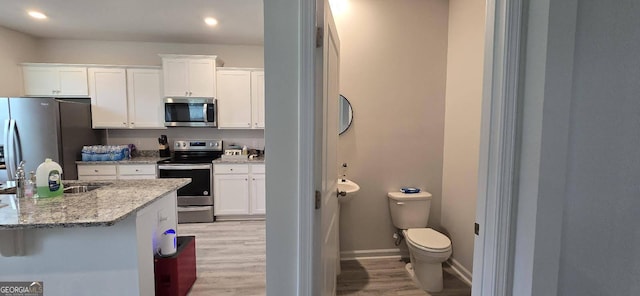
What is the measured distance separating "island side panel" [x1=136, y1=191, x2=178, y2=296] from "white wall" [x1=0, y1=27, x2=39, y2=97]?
3.45m

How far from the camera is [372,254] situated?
2.72 meters

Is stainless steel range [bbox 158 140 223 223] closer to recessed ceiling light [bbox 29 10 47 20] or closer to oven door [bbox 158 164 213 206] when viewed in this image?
oven door [bbox 158 164 213 206]

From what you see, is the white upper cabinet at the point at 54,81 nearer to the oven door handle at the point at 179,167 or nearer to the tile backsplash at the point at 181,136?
the tile backsplash at the point at 181,136

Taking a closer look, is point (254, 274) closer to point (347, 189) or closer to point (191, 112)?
point (347, 189)

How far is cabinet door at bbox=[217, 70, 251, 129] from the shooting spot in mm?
3986

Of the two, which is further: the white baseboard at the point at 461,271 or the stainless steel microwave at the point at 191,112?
the stainless steel microwave at the point at 191,112

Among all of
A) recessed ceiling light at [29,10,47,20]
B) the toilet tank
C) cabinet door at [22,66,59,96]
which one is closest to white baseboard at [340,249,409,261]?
the toilet tank

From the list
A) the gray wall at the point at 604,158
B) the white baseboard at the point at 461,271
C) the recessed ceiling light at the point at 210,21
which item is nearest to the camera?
the gray wall at the point at 604,158

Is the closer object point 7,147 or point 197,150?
point 7,147

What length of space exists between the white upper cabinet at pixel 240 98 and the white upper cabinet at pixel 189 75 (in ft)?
0.46

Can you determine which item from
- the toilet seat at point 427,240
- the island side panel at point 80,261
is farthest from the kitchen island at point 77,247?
the toilet seat at point 427,240

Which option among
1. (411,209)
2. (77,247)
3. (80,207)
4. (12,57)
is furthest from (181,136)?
(411,209)

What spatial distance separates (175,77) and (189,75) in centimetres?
19

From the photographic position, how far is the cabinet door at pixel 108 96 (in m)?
3.82
